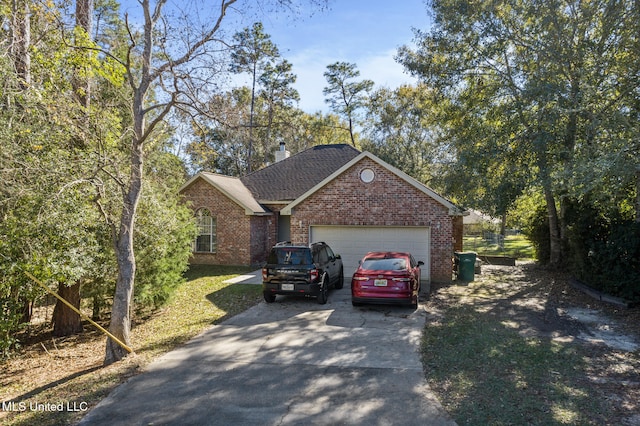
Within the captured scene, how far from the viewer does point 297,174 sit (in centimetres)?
2302

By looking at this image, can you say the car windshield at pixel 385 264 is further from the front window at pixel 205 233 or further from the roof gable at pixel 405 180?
the front window at pixel 205 233

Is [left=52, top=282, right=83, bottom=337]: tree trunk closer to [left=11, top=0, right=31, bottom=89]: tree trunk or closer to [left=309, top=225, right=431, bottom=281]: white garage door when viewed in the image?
[left=11, top=0, right=31, bottom=89]: tree trunk

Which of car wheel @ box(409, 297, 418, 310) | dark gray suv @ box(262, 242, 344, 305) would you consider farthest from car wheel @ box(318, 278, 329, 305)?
car wheel @ box(409, 297, 418, 310)

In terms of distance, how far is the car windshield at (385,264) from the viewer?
10461 mm

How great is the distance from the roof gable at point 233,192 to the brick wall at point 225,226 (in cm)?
29

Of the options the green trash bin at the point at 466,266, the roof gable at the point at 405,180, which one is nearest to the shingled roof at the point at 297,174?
the roof gable at the point at 405,180

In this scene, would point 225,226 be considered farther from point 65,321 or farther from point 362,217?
point 65,321

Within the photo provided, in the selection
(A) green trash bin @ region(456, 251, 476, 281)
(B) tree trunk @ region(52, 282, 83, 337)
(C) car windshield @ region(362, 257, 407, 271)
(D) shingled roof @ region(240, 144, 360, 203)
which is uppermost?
(D) shingled roof @ region(240, 144, 360, 203)

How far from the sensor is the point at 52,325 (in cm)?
1148

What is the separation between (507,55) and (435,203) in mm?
7911

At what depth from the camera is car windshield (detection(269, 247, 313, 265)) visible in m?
11.2

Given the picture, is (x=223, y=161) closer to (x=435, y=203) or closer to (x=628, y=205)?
(x=435, y=203)

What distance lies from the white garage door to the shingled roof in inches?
220

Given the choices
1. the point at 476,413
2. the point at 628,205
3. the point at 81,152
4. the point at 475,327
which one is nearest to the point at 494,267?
the point at 628,205
